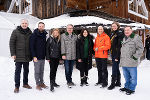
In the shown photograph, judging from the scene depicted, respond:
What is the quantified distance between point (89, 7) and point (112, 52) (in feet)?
25.6

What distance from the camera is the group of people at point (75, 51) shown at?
3936 millimetres

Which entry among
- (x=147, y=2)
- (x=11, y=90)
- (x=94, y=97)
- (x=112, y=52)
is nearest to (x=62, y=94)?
(x=94, y=97)

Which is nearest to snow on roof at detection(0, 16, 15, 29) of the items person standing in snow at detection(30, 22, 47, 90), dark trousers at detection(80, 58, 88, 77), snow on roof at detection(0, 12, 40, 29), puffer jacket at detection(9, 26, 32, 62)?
snow on roof at detection(0, 12, 40, 29)

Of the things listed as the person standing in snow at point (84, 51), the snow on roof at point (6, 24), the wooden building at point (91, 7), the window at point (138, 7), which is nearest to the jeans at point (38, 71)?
the person standing in snow at point (84, 51)

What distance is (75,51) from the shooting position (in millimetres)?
4609

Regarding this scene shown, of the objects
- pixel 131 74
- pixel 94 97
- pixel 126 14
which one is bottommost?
pixel 94 97

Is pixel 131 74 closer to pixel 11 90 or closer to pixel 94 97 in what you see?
pixel 94 97

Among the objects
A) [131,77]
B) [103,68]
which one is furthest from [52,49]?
[131,77]

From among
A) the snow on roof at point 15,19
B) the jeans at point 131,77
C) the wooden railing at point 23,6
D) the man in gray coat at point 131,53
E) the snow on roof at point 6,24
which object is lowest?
the jeans at point 131,77

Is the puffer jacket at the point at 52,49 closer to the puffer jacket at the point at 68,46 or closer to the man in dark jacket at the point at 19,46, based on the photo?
the puffer jacket at the point at 68,46

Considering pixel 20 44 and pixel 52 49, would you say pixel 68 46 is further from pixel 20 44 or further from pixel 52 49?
pixel 20 44

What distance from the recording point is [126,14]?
1104cm

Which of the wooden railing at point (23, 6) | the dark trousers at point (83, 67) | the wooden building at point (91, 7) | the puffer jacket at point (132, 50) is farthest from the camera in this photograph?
the wooden railing at point (23, 6)

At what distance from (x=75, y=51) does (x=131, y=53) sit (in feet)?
5.19
